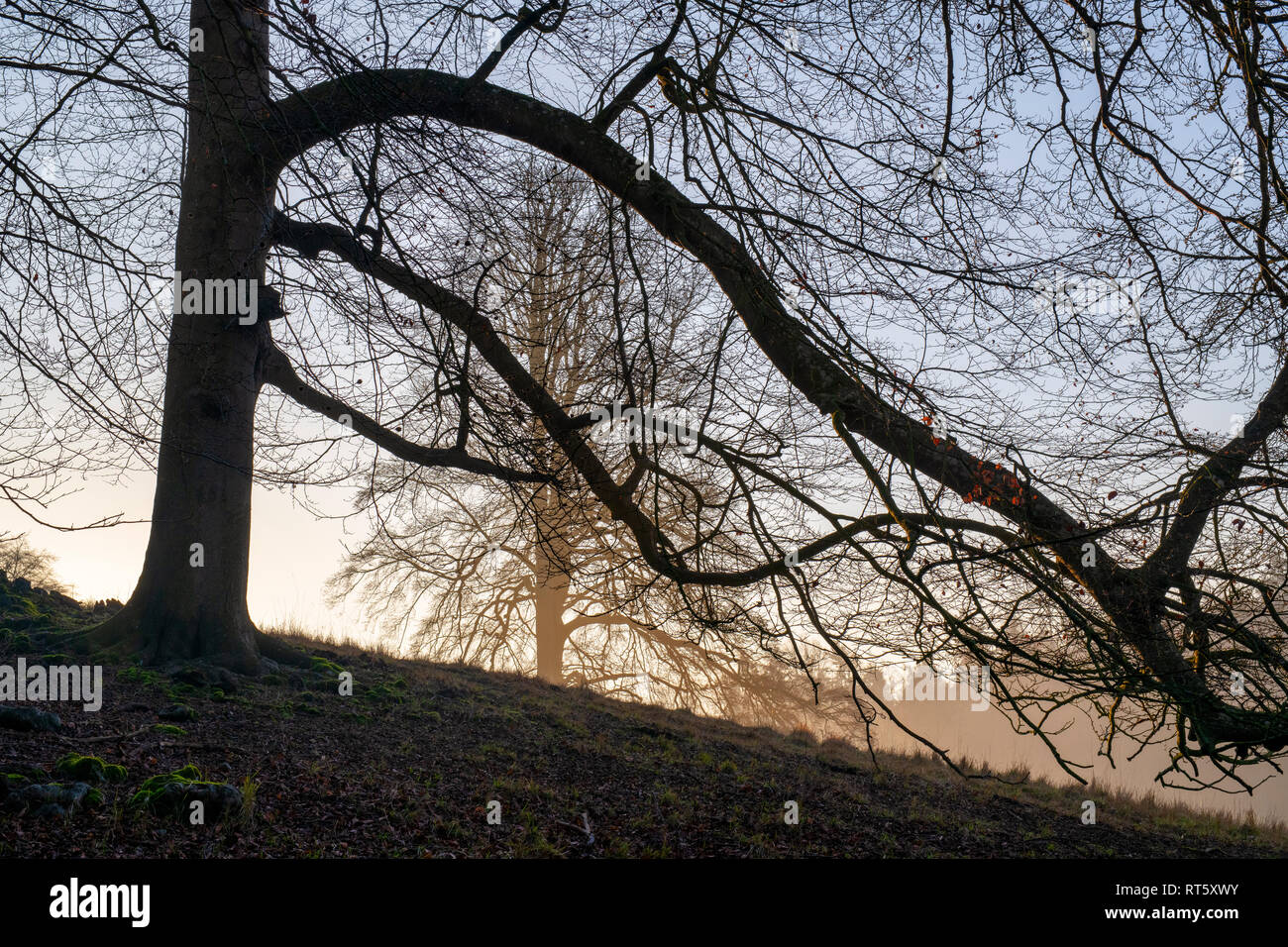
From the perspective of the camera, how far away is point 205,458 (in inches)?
277

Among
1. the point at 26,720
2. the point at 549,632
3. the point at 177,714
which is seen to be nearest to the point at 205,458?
the point at 177,714

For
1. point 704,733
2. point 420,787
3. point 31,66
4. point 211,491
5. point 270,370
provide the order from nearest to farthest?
point 31,66, point 420,787, point 211,491, point 270,370, point 704,733

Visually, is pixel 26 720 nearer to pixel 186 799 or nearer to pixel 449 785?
pixel 186 799

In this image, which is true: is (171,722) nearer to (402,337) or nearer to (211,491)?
(211,491)

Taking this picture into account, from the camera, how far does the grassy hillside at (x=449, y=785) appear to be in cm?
419

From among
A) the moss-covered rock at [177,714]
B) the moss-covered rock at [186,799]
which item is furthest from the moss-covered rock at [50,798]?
the moss-covered rock at [177,714]

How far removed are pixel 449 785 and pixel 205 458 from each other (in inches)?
138

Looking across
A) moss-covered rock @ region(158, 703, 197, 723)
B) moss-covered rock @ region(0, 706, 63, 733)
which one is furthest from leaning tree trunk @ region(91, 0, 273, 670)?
moss-covered rock @ region(0, 706, 63, 733)

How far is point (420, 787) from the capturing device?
5.19 m

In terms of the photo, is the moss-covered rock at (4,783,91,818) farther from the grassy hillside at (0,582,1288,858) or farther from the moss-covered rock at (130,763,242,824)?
the moss-covered rock at (130,763,242,824)

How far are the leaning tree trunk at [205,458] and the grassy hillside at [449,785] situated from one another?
18.1 inches

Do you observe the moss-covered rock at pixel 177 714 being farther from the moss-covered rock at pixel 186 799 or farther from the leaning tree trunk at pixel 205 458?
the moss-covered rock at pixel 186 799

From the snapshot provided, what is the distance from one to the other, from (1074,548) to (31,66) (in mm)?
5280
